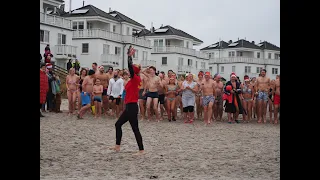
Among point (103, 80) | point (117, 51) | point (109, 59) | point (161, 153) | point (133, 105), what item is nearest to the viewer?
point (133, 105)

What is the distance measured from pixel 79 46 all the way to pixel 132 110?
38040mm

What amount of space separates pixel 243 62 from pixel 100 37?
30833 mm

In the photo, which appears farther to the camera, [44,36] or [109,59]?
[109,59]

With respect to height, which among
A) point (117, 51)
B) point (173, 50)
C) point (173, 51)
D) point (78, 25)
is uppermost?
point (78, 25)

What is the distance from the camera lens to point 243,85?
57.1 ft

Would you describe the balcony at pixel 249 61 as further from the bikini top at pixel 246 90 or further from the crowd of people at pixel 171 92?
the bikini top at pixel 246 90

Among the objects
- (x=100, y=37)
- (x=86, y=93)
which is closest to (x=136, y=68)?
(x=86, y=93)

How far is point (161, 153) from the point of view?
962cm

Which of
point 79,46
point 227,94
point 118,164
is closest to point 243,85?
point 227,94

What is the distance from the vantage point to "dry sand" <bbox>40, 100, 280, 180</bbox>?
7.55m

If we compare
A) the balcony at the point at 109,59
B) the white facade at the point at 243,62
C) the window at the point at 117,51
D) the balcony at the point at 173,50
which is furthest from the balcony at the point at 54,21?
the white facade at the point at 243,62

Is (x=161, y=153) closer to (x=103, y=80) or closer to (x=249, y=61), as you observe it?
(x=103, y=80)
